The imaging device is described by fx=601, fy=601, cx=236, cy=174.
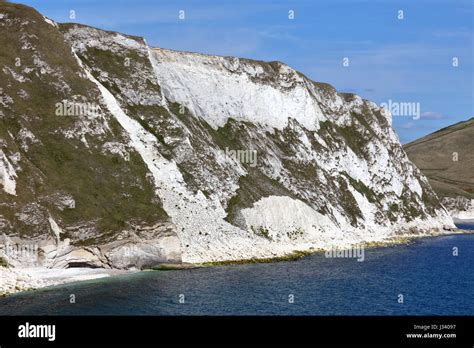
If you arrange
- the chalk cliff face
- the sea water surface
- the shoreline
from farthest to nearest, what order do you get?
the chalk cliff face, the shoreline, the sea water surface

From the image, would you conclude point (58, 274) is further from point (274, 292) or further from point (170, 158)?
point (170, 158)

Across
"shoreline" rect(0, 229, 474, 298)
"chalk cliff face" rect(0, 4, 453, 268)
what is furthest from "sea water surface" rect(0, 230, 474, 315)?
"chalk cliff face" rect(0, 4, 453, 268)

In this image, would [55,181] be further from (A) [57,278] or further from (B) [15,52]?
(B) [15,52]

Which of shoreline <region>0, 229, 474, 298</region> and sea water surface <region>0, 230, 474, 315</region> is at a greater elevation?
shoreline <region>0, 229, 474, 298</region>

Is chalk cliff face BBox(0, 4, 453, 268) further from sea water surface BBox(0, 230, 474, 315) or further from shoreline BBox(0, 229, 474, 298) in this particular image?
sea water surface BBox(0, 230, 474, 315)

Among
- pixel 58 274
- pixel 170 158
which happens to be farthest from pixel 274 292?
pixel 170 158

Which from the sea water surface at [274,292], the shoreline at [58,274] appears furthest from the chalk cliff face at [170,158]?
the sea water surface at [274,292]
